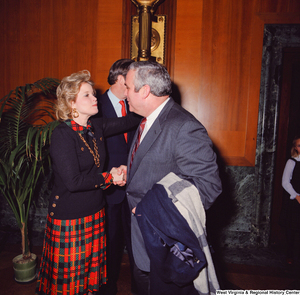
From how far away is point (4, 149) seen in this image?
7.91 feet

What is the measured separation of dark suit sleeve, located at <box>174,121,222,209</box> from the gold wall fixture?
5.81 ft

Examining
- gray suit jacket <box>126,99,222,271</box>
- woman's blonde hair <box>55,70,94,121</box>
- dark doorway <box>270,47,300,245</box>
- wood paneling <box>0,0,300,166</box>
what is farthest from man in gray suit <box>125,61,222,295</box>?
dark doorway <box>270,47,300,245</box>

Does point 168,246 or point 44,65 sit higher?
point 44,65

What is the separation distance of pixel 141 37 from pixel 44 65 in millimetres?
1268

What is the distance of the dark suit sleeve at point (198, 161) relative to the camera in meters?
1.25

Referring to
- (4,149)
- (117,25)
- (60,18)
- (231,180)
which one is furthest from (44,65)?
(231,180)

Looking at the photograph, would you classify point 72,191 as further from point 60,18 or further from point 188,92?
point 60,18

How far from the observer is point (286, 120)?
323 cm

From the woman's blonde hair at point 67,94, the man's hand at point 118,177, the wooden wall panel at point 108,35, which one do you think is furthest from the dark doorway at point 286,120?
the woman's blonde hair at point 67,94

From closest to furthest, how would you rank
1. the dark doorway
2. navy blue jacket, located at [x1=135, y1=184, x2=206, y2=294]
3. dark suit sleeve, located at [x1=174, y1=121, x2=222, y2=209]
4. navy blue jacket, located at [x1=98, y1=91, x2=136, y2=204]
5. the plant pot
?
navy blue jacket, located at [x1=135, y1=184, x2=206, y2=294] → dark suit sleeve, located at [x1=174, y1=121, x2=222, y2=209] → navy blue jacket, located at [x1=98, y1=91, x2=136, y2=204] → the plant pot → the dark doorway

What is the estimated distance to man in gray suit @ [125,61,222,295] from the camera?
1.27m

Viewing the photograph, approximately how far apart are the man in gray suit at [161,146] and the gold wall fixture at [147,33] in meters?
1.39

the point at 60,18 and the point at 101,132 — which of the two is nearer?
the point at 101,132

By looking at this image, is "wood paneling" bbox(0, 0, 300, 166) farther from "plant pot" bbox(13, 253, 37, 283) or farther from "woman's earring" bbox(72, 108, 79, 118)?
"plant pot" bbox(13, 253, 37, 283)
